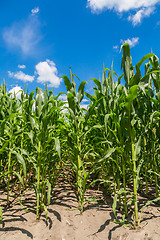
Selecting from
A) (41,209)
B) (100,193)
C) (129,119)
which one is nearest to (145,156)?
(129,119)

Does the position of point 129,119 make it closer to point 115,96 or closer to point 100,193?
point 115,96

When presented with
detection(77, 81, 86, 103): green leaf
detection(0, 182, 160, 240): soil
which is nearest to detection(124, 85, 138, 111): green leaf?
detection(77, 81, 86, 103): green leaf

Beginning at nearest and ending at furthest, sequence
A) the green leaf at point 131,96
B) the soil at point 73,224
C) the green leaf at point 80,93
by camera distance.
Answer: the green leaf at point 131,96
the soil at point 73,224
the green leaf at point 80,93

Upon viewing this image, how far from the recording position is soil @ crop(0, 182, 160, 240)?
1479 mm

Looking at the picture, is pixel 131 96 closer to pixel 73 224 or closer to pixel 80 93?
pixel 80 93

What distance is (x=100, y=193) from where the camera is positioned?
7.48 feet

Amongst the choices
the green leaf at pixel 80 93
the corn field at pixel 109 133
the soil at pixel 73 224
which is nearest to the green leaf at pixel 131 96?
the corn field at pixel 109 133

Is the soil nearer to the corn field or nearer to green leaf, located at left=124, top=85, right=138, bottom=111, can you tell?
the corn field

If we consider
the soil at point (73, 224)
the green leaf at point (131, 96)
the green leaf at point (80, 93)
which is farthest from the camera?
the green leaf at point (80, 93)

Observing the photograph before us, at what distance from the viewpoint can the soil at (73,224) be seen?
1.48 metres

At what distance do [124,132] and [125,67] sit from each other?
67 cm

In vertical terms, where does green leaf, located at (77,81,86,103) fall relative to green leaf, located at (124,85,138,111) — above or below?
above

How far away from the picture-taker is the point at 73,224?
1.65 meters

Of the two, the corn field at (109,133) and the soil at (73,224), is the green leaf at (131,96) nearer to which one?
the corn field at (109,133)
